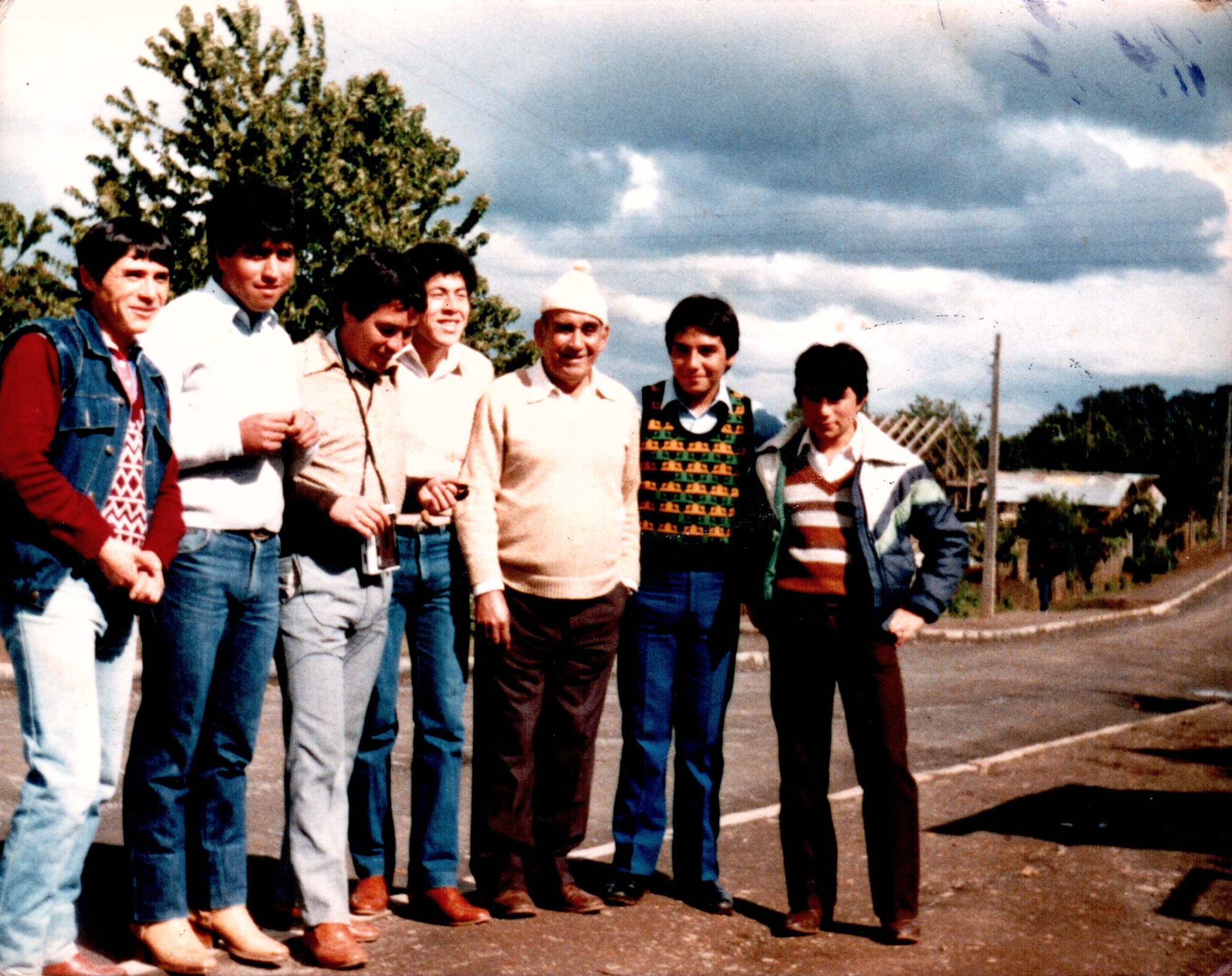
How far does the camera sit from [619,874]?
15.1 ft

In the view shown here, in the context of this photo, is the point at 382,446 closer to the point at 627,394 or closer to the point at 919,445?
the point at 627,394

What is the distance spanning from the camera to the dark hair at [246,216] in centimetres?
372

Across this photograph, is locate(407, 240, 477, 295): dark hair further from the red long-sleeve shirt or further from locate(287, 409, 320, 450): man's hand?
the red long-sleeve shirt

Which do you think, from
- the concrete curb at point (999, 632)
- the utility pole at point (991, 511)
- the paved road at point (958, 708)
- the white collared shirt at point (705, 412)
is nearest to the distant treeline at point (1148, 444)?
the concrete curb at point (999, 632)

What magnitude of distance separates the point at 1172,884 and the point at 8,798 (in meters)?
5.44

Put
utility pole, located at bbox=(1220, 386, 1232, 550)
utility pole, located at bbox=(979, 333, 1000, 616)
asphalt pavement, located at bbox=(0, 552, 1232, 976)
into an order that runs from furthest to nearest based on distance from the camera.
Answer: utility pole, located at bbox=(1220, 386, 1232, 550)
utility pole, located at bbox=(979, 333, 1000, 616)
asphalt pavement, located at bbox=(0, 552, 1232, 976)

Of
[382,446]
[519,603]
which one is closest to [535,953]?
[519,603]

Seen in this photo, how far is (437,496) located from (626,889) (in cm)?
166

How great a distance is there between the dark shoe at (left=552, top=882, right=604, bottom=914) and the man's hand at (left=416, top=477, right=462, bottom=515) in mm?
1453

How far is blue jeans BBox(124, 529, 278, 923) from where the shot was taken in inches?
139

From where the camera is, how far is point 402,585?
421cm

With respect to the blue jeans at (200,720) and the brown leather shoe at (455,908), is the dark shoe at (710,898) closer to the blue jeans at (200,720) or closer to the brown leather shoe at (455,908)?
the brown leather shoe at (455,908)

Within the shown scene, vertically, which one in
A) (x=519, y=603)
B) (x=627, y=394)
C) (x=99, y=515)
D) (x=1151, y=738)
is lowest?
(x=1151, y=738)

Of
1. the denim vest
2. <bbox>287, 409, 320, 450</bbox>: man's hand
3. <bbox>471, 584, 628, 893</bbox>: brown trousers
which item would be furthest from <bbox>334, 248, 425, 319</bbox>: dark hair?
<bbox>471, 584, 628, 893</bbox>: brown trousers
